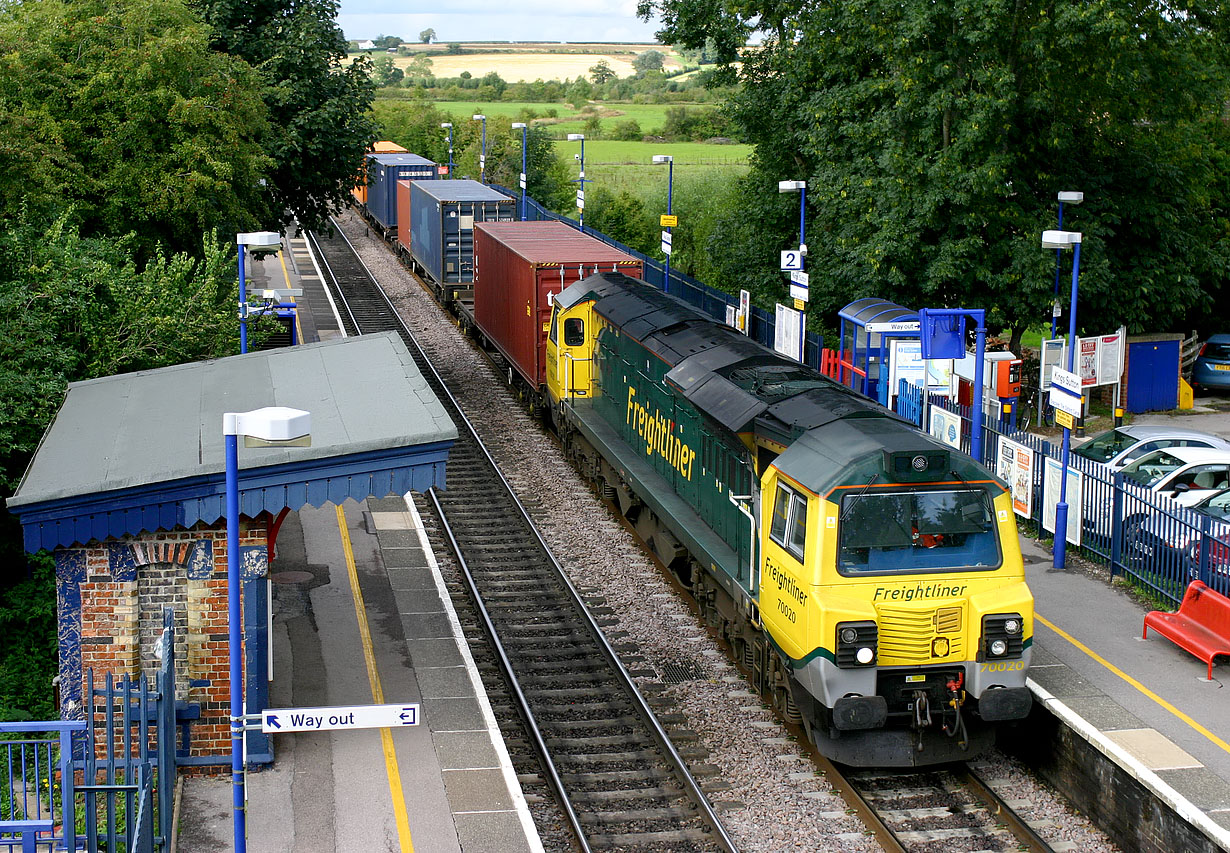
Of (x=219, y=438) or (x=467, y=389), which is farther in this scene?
(x=467, y=389)

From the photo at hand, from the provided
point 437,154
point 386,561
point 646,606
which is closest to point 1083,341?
point 646,606

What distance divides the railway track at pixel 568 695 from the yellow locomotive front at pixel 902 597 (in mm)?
1872

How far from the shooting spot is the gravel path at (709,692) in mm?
12352

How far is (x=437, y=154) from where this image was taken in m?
87.7

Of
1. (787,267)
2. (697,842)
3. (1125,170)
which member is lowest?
(697,842)

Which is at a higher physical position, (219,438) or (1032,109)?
(1032,109)

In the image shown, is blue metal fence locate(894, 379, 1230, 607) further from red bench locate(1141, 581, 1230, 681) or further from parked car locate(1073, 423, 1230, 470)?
parked car locate(1073, 423, 1230, 470)

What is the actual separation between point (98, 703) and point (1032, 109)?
22.1 meters

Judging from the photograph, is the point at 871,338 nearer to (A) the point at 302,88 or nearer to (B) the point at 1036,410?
(B) the point at 1036,410

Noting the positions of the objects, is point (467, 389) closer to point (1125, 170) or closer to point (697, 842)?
point (1125, 170)

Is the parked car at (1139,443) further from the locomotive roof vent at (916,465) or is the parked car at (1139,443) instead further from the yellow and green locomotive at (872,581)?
the locomotive roof vent at (916,465)

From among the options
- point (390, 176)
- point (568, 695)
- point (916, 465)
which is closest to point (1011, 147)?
point (916, 465)

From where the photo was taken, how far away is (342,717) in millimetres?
9789

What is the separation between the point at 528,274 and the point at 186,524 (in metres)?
14.8
